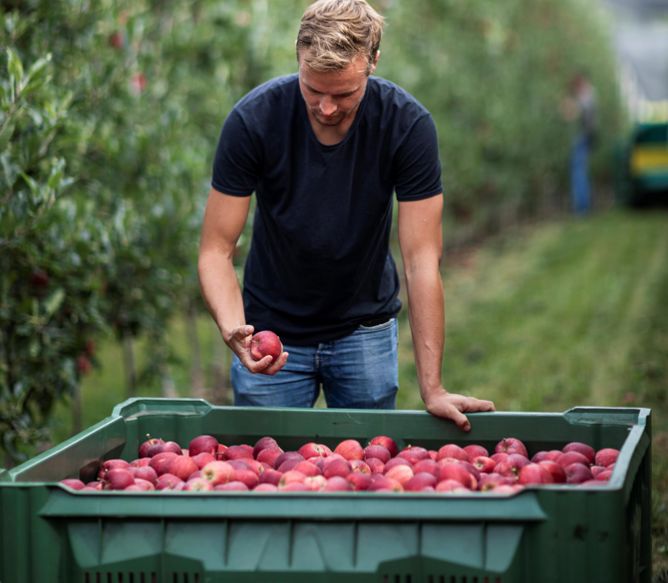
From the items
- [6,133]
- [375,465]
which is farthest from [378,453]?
[6,133]

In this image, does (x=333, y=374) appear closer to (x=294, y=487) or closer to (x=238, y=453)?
(x=238, y=453)

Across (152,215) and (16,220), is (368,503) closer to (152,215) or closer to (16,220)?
(16,220)

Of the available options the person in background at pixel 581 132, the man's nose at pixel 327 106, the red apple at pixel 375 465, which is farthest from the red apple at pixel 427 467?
the person in background at pixel 581 132

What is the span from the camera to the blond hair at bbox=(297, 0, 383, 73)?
3.03 metres

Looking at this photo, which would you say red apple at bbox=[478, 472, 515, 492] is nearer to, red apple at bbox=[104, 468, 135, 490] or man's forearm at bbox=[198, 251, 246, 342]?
red apple at bbox=[104, 468, 135, 490]

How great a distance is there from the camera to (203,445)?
3.04m

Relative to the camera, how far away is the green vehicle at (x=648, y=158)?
18453mm

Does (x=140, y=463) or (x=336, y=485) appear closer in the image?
(x=336, y=485)

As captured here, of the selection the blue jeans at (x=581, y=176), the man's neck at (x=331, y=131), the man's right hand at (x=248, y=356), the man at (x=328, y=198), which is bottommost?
the man's right hand at (x=248, y=356)

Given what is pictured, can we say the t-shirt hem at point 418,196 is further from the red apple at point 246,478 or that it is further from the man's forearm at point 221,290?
the red apple at point 246,478

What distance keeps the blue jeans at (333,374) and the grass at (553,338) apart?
1.27m

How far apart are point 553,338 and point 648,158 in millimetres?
10119

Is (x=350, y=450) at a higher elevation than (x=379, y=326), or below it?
below

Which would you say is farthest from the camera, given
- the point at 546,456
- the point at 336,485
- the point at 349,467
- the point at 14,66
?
the point at 14,66
